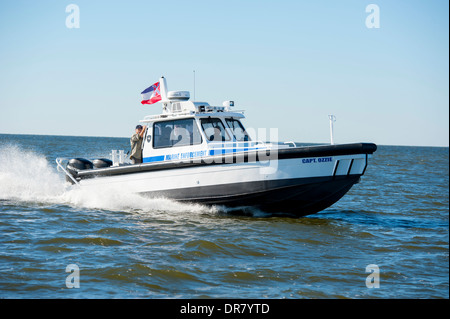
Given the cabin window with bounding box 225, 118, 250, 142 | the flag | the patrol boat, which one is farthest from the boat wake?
the flag

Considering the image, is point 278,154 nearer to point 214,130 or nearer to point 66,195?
point 214,130

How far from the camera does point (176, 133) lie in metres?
11.0

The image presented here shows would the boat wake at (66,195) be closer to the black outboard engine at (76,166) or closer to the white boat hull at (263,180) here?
the white boat hull at (263,180)

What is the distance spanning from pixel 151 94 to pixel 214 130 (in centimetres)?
203

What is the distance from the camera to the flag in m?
11.7

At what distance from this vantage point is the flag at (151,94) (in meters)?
11.7

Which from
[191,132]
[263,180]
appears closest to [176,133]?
[191,132]

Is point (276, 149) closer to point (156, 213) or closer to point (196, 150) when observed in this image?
point (196, 150)

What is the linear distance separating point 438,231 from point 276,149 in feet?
12.3

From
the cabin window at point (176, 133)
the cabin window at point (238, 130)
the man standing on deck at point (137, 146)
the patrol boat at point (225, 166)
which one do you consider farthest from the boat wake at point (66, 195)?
the cabin window at point (238, 130)

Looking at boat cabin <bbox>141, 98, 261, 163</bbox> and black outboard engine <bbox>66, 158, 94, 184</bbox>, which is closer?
boat cabin <bbox>141, 98, 261, 163</bbox>

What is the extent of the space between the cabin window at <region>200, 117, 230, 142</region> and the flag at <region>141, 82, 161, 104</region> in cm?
153

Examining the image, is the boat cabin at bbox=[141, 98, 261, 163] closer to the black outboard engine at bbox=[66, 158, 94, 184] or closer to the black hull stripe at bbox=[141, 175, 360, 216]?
the black hull stripe at bbox=[141, 175, 360, 216]

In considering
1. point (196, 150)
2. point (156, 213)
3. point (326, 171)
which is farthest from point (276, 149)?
point (156, 213)
